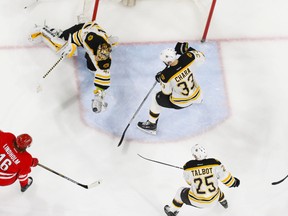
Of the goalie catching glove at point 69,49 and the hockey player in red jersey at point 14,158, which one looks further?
the goalie catching glove at point 69,49

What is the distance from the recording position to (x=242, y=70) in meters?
5.95

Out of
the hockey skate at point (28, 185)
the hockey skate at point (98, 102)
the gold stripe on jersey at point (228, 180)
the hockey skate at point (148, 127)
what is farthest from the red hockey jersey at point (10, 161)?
the gold stripe on jersey at point (228, 180)

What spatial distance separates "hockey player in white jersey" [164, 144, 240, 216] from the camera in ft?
15.9

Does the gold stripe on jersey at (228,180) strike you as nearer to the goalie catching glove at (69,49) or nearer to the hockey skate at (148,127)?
the hockey skate at (148,127)

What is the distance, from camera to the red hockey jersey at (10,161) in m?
4.88

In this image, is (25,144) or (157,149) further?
(157,149)

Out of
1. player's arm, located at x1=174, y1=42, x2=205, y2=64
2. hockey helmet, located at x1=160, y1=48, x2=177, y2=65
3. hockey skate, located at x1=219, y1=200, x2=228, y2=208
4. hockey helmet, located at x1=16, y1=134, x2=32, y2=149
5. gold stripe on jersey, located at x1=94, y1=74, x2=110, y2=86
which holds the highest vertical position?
hockey helmet, located at x1=160, y1=48, x2=177, y2=65

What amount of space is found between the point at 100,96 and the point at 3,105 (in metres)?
0.73

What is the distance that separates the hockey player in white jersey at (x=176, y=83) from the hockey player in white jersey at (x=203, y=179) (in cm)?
53

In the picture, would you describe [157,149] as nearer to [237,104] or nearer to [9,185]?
[237,104]

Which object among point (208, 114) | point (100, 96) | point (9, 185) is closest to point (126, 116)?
point (100, 96)

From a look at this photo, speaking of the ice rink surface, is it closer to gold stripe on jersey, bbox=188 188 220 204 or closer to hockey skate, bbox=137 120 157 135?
hockey skate, bbox=137 120 157 135

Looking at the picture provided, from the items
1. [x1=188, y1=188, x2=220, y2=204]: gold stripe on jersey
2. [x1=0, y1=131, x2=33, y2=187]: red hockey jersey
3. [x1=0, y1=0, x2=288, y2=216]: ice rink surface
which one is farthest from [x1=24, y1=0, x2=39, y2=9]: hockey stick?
[x1=188, y1=188, x2=220, y2=204]: gold stripe on jersey

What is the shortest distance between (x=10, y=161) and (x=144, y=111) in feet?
4.04
